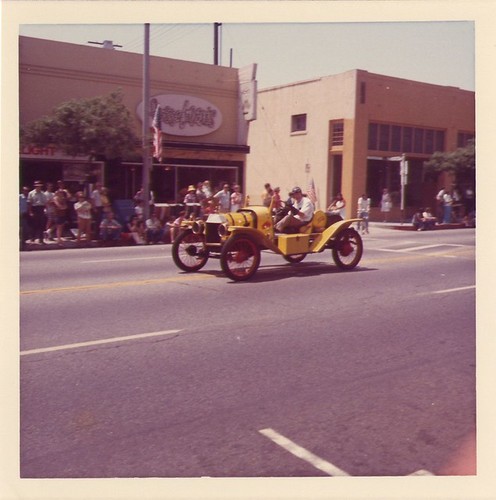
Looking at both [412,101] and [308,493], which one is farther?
[412,101]

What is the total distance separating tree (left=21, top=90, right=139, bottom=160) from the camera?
15984 mm

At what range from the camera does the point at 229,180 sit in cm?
2527

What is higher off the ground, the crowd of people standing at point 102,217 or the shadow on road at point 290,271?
the crowd of people standing at point 102,217

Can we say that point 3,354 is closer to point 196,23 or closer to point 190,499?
point 190,499


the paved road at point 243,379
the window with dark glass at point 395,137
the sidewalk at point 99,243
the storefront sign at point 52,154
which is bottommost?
the paved road at point 243,379

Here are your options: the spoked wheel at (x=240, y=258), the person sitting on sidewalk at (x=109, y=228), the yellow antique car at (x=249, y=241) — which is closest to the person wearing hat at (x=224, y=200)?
the person sitting on sidewalk at (x=109, y=228)

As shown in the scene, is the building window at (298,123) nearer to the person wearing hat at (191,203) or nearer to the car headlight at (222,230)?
the person wearing hat at (191,203)

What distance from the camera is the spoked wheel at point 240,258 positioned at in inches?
377

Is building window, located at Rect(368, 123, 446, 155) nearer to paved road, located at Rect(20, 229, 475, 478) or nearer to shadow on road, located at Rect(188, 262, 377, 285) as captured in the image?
shadow on road, located at Rect(188, 262, 377, 285)

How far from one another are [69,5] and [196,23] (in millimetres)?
849

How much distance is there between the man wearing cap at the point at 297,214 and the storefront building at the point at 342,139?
8438mm

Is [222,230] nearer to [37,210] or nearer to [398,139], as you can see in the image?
[37,210]

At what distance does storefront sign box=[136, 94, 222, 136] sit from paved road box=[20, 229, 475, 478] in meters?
13.2

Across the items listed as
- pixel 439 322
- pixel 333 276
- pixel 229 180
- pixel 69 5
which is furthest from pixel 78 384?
pixel 229 180
